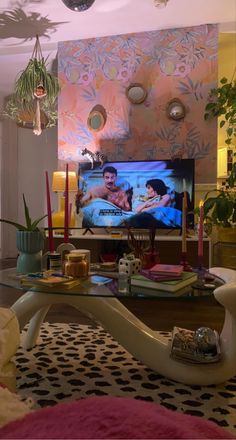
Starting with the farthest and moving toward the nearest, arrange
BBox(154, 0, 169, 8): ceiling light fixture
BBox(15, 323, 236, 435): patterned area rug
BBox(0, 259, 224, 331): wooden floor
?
1. BBox(154, 0, 169, 8): ceiling light fixture
2. BBox(0, 259, 224, 331): wooden floor
3. BBox(15, 323, 236, 435): patterned area rug

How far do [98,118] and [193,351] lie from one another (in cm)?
317

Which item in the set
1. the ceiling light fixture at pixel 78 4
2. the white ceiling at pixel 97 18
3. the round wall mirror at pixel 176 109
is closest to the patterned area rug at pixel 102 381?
the round wall mirror at pixel 176 109

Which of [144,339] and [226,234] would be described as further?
[226,234]

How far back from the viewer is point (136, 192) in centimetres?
394

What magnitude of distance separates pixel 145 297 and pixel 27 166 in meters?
5.05

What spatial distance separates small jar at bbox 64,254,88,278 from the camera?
64.0 inches

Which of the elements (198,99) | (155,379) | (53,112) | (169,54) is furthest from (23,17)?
(155,379)

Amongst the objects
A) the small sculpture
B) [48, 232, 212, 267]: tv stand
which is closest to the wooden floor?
[48, 232, 212, 267]: tv stand

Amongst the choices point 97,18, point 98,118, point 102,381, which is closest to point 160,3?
point 97,18

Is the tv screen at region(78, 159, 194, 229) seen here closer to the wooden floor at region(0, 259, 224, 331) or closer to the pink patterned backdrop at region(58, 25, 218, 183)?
the pink patterned backdrop at region(58, 25, 218, 183)

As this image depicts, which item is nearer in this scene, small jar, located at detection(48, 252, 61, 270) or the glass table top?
the glass table top

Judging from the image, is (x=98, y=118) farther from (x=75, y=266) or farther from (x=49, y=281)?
(x=49, y=281)

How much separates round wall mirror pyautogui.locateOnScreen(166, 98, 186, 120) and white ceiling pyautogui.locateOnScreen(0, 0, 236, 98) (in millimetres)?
799

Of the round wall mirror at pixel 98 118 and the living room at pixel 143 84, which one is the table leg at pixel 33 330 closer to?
the living room at pixel 143 84
